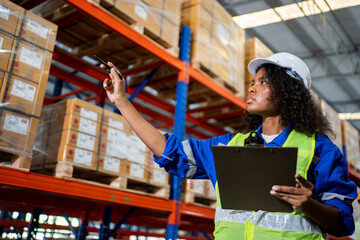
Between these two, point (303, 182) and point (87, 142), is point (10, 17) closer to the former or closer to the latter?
point (87, 142)

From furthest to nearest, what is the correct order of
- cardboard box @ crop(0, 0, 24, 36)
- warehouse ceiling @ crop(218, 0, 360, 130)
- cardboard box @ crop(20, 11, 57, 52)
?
warehouse ceiling @ crop(218, 0, 360, 130) < cardboard box @ crop(20, 11, 57, 52) < cardboard box @ crop(0, 0, 24, 36)

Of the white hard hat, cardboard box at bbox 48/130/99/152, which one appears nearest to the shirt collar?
the white hard hat

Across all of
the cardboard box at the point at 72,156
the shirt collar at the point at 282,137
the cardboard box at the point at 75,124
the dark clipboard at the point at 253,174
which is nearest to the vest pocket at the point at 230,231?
the dark clipboard at the point at 253,174

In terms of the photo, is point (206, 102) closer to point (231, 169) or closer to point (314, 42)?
point (231, 169)

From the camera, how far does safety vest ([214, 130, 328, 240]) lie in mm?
1320

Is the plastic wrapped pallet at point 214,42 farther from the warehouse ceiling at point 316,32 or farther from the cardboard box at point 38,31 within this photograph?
the warehouse ceiling at point 316,32

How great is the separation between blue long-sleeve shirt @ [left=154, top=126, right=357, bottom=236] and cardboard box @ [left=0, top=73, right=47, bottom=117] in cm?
183

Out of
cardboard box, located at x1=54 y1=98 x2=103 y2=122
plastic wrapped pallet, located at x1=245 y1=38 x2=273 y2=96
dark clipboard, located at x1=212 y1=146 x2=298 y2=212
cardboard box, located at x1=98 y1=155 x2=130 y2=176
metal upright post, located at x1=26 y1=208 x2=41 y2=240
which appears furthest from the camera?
plastic wrapped pallet, located at x1=245 y1=38 x2=273 y2=96

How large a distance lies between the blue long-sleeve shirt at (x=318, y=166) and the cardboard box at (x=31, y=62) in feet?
6.42

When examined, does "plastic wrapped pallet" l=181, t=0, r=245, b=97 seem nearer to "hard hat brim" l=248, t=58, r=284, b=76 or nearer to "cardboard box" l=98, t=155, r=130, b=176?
"cardboard box" l=98, t=155, r=130, b=176

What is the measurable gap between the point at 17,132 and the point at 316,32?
1020 cm

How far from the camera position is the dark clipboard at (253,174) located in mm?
1167

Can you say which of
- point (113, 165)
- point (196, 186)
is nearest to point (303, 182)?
point (113, 165)

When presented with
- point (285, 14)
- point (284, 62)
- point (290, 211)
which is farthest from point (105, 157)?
point (285, 14)
